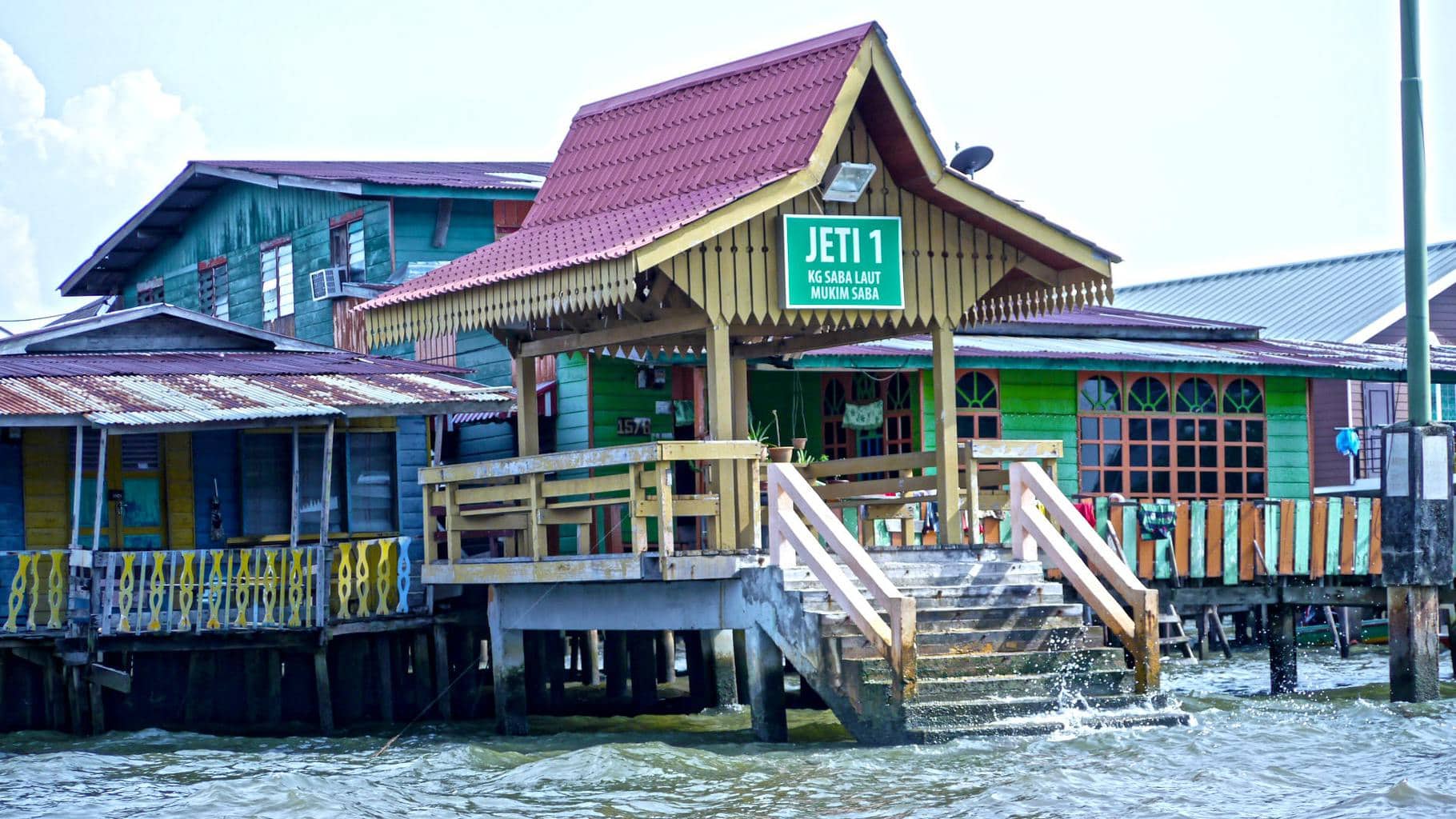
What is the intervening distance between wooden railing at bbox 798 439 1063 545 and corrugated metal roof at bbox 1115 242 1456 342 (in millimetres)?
17891

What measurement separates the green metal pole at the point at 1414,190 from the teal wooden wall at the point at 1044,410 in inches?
263

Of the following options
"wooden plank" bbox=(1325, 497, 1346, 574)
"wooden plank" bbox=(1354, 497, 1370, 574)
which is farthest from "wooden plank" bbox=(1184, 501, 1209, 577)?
"wooden plank" bbox=(1354, 497, 1370, 574)

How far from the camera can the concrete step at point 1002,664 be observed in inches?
562

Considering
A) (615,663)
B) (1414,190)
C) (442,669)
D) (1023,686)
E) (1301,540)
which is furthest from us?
(615,663)

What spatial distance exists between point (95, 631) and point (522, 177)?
1193 cm

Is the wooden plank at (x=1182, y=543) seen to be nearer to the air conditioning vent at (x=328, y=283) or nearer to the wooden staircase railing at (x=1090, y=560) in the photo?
the wooden staircase railing at (x=1090, y=560)

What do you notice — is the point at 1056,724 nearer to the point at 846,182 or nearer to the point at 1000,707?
the point at 1000,707

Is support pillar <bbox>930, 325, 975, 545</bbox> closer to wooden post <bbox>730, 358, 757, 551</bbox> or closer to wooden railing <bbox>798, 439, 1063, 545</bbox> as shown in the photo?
wooden railing <bbox>798, 439, 1063, 545</bbox>

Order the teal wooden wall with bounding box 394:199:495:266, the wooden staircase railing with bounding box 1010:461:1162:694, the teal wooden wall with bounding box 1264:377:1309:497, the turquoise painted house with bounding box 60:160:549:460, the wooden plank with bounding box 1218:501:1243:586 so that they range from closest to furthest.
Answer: the wooden staircase railing with bounding box 1010:461:1162:694 < the wooden plank with bounding box 1218:501:1243:586 < the teal wooden wall with bounding box 1264:377:1309:497 < the turquoise painted house with bounding box 60:160:549:460 < the teal wooden wall with bounding box 394:199:495:266

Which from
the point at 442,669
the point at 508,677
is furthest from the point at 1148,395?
the point at 508,677

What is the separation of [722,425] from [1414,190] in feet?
23.6

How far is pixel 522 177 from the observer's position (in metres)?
28.4

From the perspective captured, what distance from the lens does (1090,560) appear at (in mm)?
15375

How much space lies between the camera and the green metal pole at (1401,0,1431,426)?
17969 mm
